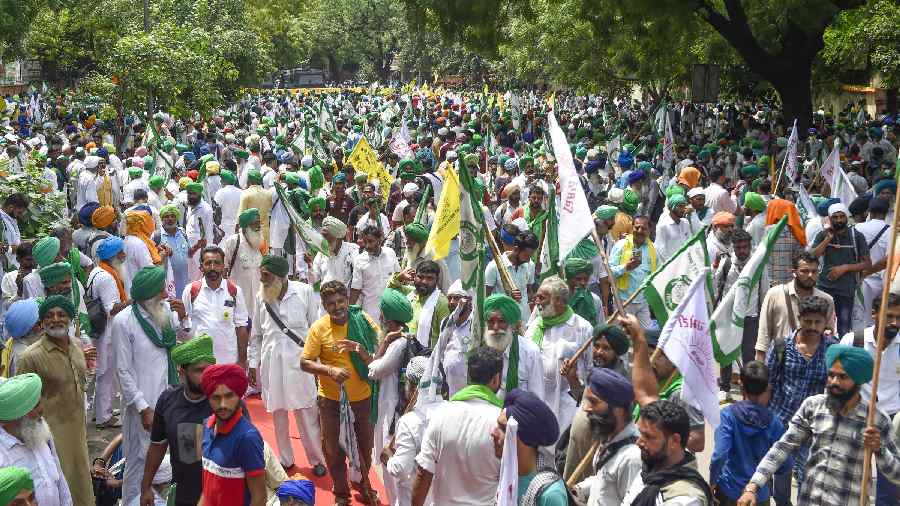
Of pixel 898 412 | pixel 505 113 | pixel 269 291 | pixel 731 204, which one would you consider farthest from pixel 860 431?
pixel 505 113

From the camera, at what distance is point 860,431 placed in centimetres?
571

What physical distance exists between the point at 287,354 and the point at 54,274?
5.45 feet

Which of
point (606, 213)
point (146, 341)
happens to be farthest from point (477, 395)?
point (606, 213)

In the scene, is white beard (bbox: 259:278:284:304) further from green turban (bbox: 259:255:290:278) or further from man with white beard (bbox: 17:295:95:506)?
man with white beard (bbox: 17:295:95:506)

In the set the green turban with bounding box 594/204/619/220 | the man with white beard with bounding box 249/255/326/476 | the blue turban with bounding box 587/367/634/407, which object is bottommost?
the man with white beard with bounding box 249/255/326/476

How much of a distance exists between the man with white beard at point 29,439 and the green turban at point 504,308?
234 cm

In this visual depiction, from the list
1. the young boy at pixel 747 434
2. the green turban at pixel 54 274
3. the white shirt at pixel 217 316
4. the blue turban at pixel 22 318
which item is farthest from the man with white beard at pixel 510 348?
the green turban at pixel 54 274

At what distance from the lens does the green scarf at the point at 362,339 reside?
7285 millimetres

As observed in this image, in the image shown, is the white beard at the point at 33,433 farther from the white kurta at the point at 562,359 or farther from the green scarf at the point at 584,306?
the green scarf at the point at 584,306

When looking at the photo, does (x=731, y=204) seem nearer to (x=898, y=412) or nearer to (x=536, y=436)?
(x=898, y=412)

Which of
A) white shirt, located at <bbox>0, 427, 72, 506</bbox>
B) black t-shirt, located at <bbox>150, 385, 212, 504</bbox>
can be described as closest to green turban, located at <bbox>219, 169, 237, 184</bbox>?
black t-shirt, located at <bbox>150, 385, 212, 504</bbox>

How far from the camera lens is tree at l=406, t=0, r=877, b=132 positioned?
21.6 meters

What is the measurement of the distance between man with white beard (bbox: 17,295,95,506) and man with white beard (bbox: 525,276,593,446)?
2.65 metres

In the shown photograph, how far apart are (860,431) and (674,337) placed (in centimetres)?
99
